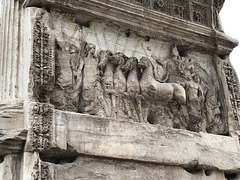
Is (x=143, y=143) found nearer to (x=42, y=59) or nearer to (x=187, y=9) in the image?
(x=42, y=59)

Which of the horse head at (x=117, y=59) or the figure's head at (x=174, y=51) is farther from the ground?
the figure's head at (x=174, y=51)

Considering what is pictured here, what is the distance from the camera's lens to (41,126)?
4.41 m

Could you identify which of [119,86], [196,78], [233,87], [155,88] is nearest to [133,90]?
[119,86]

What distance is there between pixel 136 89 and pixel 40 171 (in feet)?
5.88

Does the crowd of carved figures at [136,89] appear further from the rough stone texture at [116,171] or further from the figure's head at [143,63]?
the rough stone texture at [116,171]

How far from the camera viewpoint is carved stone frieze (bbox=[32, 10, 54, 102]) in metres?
4.67

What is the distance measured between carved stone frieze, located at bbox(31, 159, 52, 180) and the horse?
1745 millimetres

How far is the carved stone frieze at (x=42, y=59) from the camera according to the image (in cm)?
467

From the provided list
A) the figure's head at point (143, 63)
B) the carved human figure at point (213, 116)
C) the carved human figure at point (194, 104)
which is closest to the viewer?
the figure's head at point (143, 63)

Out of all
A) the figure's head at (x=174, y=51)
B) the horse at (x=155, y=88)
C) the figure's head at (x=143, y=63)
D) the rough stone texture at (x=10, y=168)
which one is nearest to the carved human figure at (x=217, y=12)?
the figure's head at (x=174, y=51)

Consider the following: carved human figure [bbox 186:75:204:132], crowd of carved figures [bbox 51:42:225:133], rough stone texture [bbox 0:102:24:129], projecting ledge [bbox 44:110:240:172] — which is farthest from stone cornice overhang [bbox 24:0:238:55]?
projecting ledge [bbox 44:110:240:172]

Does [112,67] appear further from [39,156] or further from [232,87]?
[232,87]

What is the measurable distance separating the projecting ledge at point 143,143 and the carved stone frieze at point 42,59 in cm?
35

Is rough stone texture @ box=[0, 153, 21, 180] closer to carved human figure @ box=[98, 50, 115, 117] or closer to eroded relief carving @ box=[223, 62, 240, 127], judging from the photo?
carved human figure @ box=[98, 50, 115, 117]
